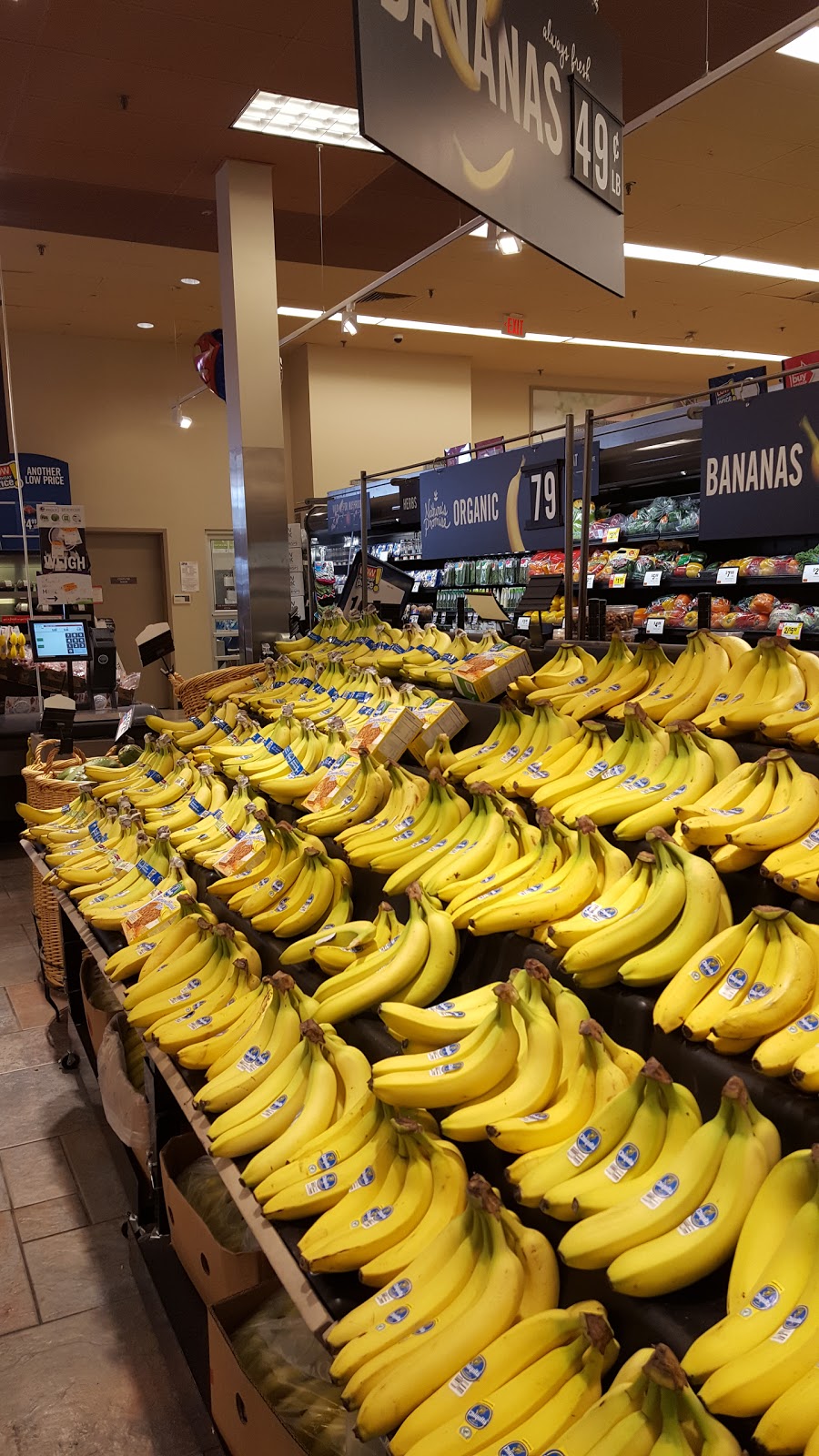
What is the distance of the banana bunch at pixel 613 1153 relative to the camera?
4.23 ft

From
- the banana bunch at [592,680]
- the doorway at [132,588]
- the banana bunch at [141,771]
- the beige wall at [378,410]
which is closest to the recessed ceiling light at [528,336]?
the beige wall at [378,410]

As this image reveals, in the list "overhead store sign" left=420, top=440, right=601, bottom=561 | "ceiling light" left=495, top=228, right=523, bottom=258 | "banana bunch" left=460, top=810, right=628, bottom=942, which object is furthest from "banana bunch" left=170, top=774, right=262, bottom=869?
"ceiling light" left=495, top=228, right=523, bottom=258

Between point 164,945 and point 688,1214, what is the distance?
1804 millimetres

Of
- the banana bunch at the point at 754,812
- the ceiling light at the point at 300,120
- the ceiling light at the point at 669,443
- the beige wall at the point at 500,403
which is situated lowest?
the banana bunch at the point at 754,812

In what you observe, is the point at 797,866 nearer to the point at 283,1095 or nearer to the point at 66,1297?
the point at 283,1095

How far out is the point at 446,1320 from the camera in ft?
4.32

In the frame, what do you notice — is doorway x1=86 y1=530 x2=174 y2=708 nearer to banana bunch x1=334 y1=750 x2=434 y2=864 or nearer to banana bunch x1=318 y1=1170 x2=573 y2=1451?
banana bunch x1=334 y1=750 x2=434 y2=864

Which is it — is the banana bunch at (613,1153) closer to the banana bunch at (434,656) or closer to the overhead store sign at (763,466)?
the banana bunch at (434,656)

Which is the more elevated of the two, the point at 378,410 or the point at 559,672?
the point at 378,410

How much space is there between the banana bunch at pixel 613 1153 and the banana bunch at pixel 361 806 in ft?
4.48

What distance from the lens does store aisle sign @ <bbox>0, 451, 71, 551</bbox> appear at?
9.76 metres

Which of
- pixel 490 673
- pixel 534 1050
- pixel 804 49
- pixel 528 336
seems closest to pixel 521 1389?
pixel 534 1050

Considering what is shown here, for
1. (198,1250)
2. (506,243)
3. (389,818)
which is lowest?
(198,1250)

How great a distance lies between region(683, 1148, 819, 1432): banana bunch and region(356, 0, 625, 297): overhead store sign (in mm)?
1524
